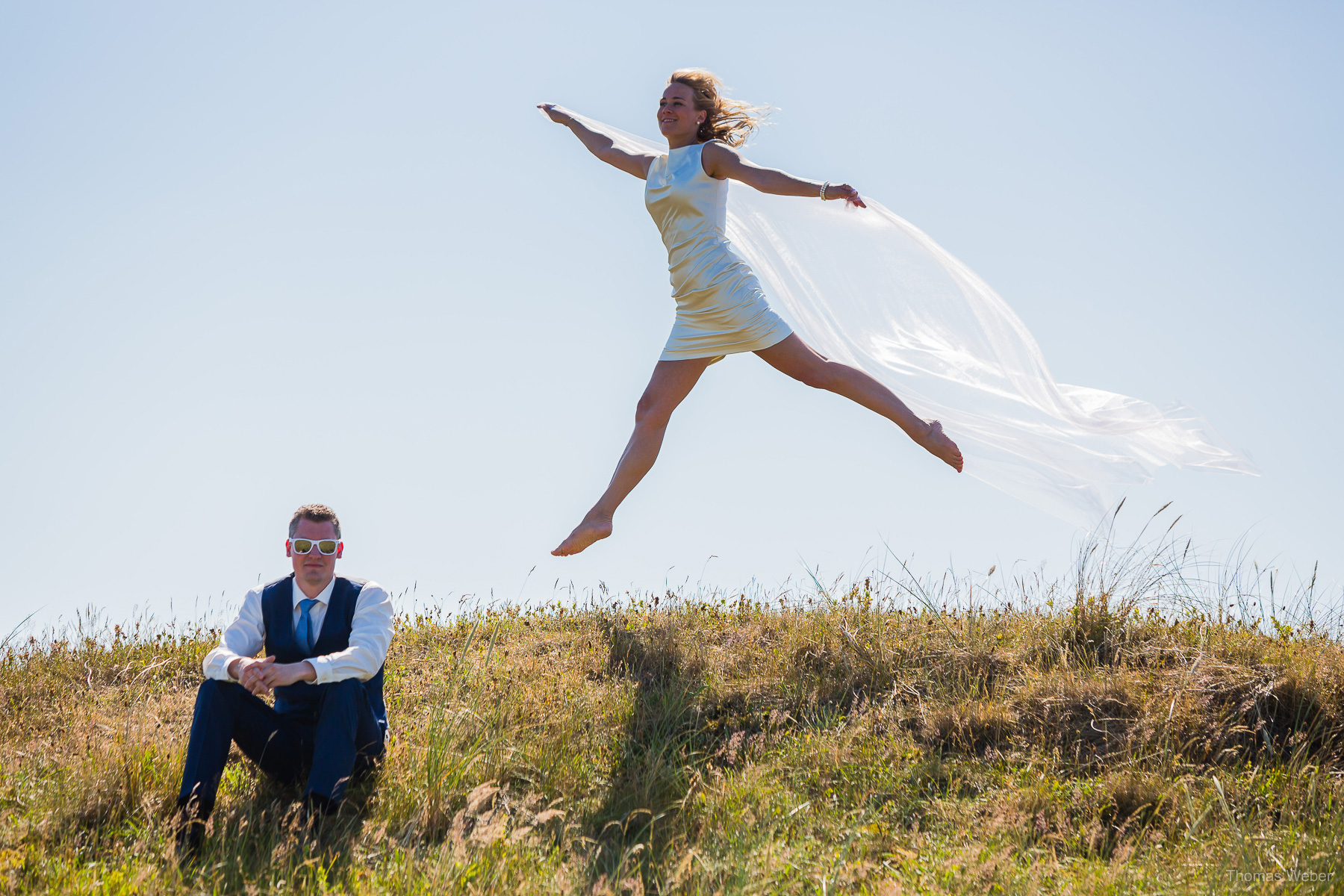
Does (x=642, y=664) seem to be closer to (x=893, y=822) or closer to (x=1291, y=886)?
(x=893, y=822)

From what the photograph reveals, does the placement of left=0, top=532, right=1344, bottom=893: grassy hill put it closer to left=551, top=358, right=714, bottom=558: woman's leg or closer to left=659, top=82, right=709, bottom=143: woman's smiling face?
left=551, top=358, right=714, bottom=558: woman's leg

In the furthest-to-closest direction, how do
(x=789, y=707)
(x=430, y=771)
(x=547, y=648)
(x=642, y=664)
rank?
(x=547, y=648)
(x=642, y=664)
(x=789, y=707)
(x=430, y=771)

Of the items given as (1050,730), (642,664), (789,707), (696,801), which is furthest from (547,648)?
(1050,730)

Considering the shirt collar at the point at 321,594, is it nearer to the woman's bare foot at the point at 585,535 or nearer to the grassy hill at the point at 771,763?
the grassy hill at the point at 771,763

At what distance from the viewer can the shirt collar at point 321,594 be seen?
4402 millimetres

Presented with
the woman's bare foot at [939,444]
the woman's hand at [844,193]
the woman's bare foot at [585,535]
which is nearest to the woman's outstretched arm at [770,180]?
the woman's hand at [844,193]

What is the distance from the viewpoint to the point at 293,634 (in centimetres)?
438

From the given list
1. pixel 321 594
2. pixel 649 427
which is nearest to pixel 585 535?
pixel 649 427

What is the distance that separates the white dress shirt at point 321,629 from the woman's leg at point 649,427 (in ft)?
5.26

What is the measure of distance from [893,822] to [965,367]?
10.5 ft

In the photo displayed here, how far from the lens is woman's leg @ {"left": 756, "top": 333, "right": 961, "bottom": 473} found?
19.2ft

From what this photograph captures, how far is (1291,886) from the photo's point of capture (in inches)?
147

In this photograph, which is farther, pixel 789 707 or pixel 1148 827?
pixel 789 707

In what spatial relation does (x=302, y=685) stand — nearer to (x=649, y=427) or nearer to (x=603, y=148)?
(x=649, y=427)
